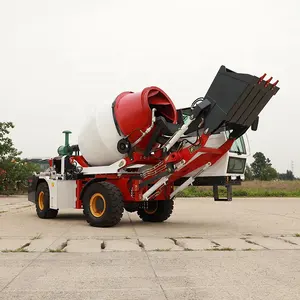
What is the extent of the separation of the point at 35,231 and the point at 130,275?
571 centimetres

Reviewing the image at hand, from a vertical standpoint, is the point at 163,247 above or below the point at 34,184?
below

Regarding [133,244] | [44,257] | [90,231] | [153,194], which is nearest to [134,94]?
[153,194]

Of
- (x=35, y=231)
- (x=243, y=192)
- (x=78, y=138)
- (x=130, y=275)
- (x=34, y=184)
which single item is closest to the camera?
(x=130, y=275)

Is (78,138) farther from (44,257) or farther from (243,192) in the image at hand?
(243,192)

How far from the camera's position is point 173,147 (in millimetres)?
11352

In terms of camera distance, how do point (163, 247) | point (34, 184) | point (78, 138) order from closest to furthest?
point (163, 247)
point (78, 138)
point (34, 184)

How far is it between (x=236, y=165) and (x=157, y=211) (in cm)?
343

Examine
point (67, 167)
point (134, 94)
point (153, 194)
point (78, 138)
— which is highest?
point (134, 94)

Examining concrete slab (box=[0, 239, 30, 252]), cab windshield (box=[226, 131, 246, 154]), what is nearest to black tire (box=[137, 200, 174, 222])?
cab windshield (box=[226, 131, 246, 154])

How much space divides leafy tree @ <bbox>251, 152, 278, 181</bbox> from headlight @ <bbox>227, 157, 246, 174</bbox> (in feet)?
385

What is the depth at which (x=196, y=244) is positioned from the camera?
28.4ft

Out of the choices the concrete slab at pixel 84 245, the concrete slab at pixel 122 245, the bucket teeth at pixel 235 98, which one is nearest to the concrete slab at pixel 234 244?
the concrete slab at pixel 122 245

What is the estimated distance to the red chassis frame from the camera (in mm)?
10742

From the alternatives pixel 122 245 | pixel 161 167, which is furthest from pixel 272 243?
pixel 161 167
